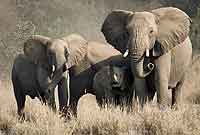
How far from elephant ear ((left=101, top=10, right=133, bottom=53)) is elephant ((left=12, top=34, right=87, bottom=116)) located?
0.76m

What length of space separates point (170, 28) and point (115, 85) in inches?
50.5

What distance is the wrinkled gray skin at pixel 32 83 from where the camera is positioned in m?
10.6

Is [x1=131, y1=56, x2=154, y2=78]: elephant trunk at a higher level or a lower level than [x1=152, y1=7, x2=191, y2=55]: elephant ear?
lower

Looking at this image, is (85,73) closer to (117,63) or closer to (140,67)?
(117,63)

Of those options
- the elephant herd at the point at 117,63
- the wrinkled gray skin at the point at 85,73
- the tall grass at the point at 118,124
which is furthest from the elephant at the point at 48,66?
the tall grass at the point at 118,124

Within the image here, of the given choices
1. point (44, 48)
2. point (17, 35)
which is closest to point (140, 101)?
point (44, 48)

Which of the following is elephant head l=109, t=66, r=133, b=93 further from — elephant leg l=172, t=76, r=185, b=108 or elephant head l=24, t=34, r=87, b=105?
elephant leg l=172, t=76, r=185, b=108

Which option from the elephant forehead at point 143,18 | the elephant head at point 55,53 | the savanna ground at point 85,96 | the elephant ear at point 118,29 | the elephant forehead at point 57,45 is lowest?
the savanna ground at point 85,96

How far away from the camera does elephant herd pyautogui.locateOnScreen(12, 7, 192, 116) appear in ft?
30.6

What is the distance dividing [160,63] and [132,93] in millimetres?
805

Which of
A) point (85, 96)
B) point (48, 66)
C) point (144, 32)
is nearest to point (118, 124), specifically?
point (144, 32)

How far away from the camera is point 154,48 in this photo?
945 cm

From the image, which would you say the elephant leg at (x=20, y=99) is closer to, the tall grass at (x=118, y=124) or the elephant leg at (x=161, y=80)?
the elephant leg at (x=161, y=80)

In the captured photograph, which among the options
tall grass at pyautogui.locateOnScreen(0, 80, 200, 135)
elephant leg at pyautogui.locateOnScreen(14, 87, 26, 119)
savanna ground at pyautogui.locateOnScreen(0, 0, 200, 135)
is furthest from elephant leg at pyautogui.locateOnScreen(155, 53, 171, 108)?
elephant leg at pyautogui.locateOnScreen(14, 87, 26, 119)
